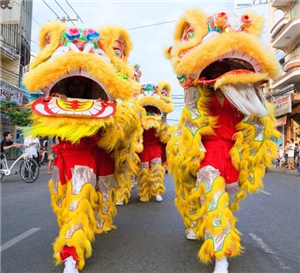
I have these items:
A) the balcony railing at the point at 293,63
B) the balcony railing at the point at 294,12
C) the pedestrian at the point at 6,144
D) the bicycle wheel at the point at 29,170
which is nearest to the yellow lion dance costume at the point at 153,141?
the bicycle wheel at the point at 29,170

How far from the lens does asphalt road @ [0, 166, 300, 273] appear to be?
3.13 meters

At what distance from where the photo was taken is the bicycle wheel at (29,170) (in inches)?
400

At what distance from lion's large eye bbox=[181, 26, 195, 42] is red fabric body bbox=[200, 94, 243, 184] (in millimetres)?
577

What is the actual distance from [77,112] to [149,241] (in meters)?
1.88

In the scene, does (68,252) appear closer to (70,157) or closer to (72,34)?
(70,157)

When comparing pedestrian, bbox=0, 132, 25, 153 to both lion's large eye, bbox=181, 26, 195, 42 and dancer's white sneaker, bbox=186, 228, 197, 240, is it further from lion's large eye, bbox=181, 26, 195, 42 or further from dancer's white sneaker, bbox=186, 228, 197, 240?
lion's large eye, bbox=181, 26, 195, 42

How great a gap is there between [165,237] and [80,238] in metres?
1.54

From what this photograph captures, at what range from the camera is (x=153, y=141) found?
21.5 ft

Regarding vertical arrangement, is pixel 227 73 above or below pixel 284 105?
below

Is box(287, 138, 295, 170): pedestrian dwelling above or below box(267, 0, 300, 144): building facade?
below

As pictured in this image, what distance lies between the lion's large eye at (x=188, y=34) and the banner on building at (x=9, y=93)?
16.7 meters

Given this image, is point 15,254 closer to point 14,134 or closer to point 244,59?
point 244,59

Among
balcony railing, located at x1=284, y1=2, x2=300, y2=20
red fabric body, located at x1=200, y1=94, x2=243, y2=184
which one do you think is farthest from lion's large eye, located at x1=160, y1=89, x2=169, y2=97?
balcony railing, located at x1=284, y1=2, x2=300, y2=20

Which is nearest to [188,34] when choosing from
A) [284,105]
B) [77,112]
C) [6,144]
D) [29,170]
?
[77,112]
